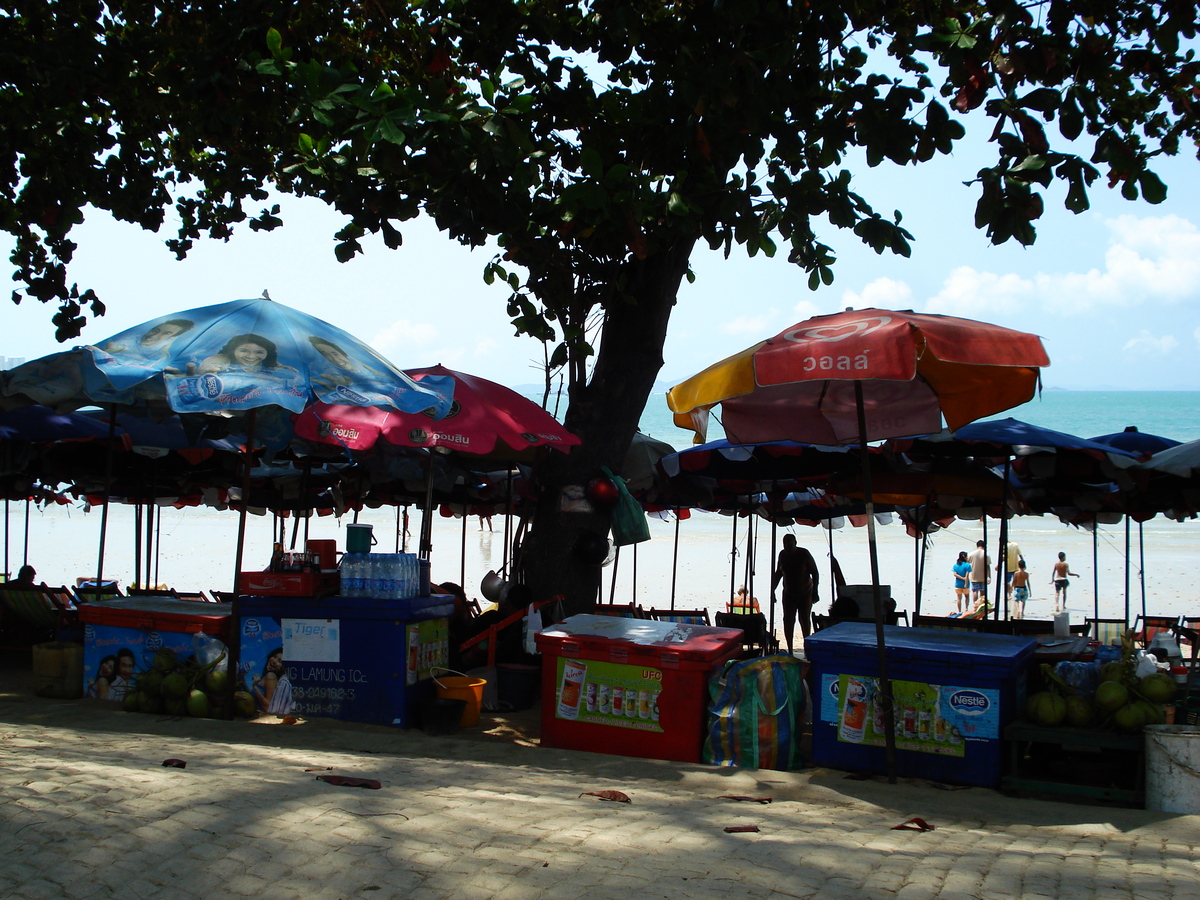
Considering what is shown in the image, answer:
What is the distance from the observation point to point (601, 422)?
955cm

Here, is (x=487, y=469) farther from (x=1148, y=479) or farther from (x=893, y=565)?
(x=893, y=565)

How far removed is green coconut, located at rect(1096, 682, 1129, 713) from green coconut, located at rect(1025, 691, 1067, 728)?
0.66 feet

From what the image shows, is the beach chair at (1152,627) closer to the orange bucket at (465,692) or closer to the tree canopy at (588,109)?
the tree canopy at (588,109)

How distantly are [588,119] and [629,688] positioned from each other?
5.12m

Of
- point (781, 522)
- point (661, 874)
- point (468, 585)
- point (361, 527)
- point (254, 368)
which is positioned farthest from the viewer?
point (468, 585)

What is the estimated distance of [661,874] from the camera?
3.50 m

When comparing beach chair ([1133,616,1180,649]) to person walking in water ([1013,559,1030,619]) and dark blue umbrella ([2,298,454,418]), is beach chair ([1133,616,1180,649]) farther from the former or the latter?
person walking in water ([1013,559,1030,619])

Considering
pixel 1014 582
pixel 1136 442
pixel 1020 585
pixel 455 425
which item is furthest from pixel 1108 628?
pixel 1014 582

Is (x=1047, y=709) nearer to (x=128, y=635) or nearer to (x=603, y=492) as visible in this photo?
(x=603, y=492)

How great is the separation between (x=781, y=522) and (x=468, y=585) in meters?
12.9

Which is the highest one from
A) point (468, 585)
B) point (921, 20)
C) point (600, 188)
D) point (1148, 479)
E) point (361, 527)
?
point (921, 20)

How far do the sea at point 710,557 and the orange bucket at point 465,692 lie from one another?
19.7ft

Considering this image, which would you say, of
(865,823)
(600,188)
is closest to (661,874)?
(865,823)

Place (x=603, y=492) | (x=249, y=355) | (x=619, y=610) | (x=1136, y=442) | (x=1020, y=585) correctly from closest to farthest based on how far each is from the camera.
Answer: (x=249, y=355)
(x=603, y=492)
(x=1136, y=442)
(x=619, y=610)
(x=1020, y=585)
